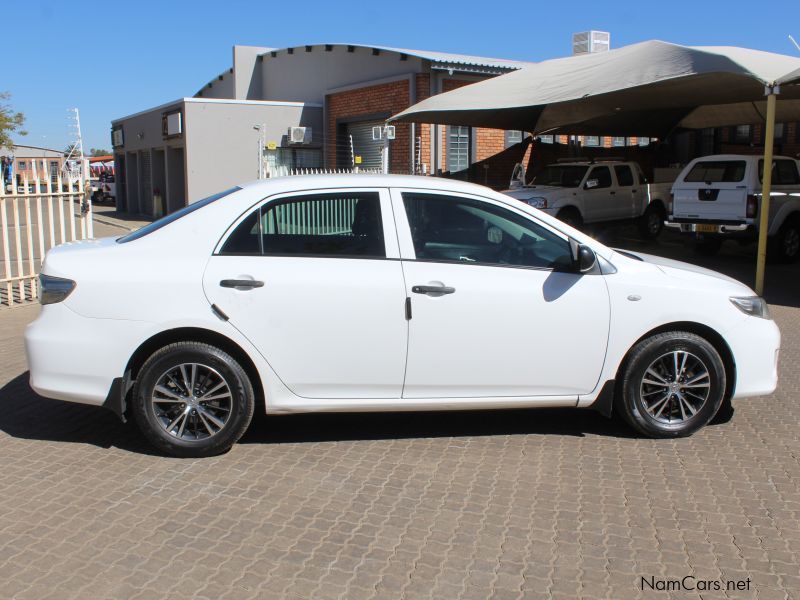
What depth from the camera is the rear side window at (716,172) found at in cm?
1430

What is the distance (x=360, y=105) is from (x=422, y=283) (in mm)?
17751

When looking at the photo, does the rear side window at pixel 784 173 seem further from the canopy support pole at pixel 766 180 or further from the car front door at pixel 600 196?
the canopy support pole at pixel 766 180

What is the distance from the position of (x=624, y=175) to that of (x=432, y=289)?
565 inches

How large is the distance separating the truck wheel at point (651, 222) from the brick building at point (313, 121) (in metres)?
4.28

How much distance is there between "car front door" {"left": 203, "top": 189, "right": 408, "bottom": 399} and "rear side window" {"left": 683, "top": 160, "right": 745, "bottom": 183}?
1126 cm

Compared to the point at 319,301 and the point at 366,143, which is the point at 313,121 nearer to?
the point at 366,143

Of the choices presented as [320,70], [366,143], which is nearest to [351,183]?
[366,143]

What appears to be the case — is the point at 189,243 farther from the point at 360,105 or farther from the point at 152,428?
→ the point at 360,105

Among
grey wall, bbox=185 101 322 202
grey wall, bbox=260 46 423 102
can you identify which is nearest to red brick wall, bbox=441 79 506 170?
grey wall, bbox=260 46 423 102

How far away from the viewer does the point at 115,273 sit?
474 centimetres

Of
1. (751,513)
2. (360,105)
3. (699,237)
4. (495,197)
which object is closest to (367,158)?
(360,105)

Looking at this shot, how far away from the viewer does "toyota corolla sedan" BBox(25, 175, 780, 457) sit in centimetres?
473

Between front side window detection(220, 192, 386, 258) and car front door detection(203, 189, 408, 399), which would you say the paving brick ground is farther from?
front side window detection(220, 192, 386, 258)

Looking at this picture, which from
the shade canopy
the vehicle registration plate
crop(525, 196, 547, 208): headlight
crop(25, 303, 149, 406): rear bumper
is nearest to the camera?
crop(25, 303, 149, 406): rear bumper
